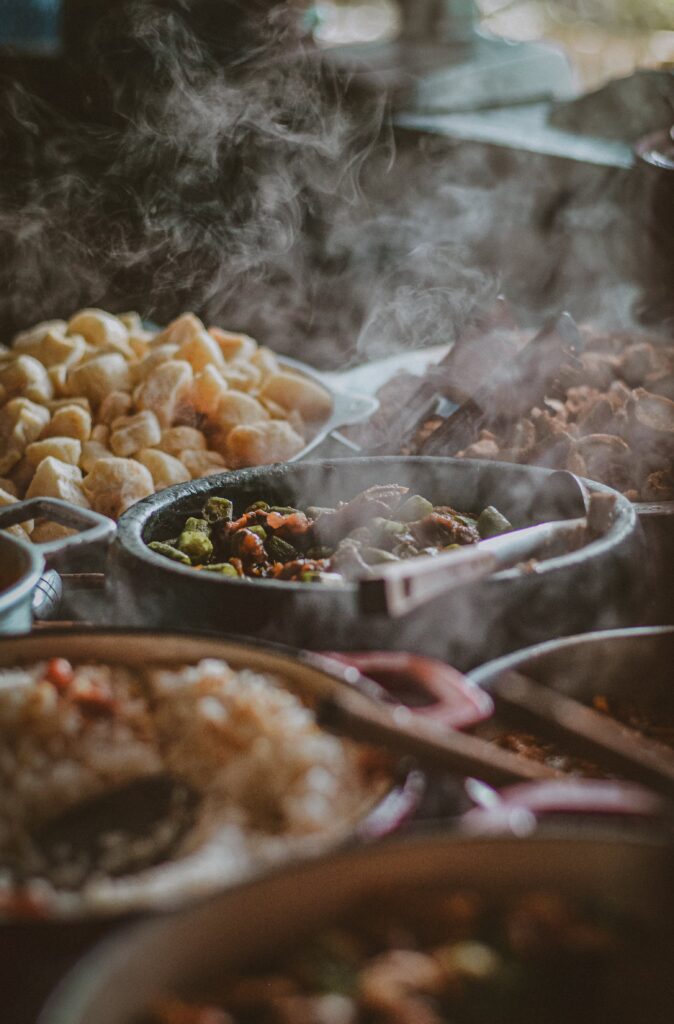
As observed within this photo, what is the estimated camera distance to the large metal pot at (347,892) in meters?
0.83

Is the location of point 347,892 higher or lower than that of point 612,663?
higher

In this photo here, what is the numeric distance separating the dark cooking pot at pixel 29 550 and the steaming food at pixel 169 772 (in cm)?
12

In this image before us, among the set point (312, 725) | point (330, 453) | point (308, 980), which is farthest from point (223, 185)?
point (308, 980)

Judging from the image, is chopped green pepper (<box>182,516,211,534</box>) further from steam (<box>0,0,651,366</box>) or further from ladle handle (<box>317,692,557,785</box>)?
steam (<box>0,0,651,366</box>)

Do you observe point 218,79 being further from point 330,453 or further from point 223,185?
point 330,453

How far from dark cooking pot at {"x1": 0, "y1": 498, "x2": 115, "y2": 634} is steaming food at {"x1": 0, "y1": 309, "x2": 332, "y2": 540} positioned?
0.64 m

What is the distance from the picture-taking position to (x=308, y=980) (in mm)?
877

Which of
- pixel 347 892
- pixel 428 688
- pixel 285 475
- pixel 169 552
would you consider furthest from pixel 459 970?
pixel 285 475

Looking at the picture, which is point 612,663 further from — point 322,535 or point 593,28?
point 593,28

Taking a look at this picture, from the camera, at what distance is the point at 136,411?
10.1 ft

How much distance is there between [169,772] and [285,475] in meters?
1.03

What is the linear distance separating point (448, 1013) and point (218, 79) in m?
4.99

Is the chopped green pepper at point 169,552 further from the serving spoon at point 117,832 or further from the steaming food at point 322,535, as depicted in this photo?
the serving spoon at point 117,832

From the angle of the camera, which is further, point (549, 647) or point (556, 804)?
point (549, 647)
